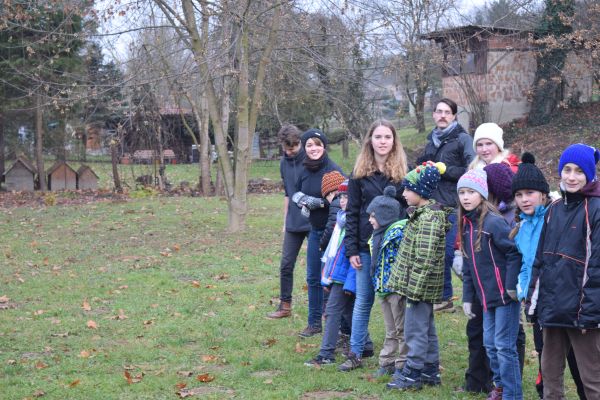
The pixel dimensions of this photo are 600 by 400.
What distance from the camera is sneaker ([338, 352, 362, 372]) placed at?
263 inches

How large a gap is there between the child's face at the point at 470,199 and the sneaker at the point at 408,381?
53.0 inches

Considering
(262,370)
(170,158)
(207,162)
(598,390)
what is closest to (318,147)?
(262,370)

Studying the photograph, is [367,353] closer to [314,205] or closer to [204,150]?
[314,205]

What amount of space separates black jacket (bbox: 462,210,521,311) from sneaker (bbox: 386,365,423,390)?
32.5 inches

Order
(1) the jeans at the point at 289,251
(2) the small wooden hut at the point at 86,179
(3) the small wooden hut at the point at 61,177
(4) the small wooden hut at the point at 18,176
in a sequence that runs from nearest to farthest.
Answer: (1) the jeans at the point at 289,251 → (4) the small wooden hut at the point at 18,176 → (3) the small wooden hut at the point at 61,177 → (2) the small wooden hut at the point at 86,179

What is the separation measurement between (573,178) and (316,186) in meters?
3.34

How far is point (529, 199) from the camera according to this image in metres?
5.39

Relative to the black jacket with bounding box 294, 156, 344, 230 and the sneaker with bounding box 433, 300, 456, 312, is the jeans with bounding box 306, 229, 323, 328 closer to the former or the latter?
the black jacket with bounding box 294, 156, 344, 230

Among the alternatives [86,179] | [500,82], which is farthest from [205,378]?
[500,82]

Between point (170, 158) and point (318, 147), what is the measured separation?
34.8m

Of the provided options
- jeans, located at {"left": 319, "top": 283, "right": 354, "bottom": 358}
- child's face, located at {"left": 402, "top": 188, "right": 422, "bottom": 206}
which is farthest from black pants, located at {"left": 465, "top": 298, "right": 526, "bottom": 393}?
jeans, located at {"left": 319, "top": 283, "right": 354, "bottom": 358}

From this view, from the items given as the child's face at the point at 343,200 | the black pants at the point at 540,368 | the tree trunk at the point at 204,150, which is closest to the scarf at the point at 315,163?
the child's face at the point at 343,200

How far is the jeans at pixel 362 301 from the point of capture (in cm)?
666

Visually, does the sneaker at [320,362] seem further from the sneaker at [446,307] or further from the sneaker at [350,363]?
the sneaker at [446,307]
